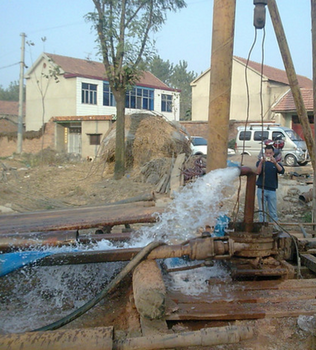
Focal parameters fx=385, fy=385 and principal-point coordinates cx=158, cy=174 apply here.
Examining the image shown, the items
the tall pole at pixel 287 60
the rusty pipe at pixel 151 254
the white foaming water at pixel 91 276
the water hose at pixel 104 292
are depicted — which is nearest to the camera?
the water hose at pixel 104 292

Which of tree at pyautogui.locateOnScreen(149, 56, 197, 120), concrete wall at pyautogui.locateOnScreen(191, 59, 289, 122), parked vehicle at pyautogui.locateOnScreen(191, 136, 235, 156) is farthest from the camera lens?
tree at pyautogui.locateOnScreen(149, 56, 197, 120)

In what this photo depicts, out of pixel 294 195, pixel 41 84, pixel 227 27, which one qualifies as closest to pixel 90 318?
pixel 227 27

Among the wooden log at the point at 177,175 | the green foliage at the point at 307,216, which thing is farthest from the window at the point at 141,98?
the green foliage at the point at 307,216

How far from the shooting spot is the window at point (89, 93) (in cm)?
2948

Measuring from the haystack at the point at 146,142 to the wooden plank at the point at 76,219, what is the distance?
10583mm

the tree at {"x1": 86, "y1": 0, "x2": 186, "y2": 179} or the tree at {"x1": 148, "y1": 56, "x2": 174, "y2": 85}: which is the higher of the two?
the tree at {"x1": 148, "y1": 56, "x2": 174, "y2": 85}

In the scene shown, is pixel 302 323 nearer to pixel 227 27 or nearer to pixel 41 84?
pixel 227 27

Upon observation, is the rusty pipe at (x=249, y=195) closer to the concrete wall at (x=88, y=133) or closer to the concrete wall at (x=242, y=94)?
the concrete wall at (x=88, y=133)

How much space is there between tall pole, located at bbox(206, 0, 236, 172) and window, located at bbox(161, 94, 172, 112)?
→ 3133cm

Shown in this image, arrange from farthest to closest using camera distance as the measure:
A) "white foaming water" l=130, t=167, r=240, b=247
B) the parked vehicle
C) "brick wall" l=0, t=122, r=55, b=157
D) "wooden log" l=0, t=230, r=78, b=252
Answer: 1. "brick wall" l=0, t=122, r=55, b=157
2. the parked vehicle
3. "white foaming water" l=130, t=167, r=240, b=247
4. "wooden log" l=0, t=230, r=78, b=252

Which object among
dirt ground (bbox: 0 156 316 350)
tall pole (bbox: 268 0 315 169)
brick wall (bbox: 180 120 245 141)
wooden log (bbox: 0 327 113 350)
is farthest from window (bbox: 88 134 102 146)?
wooden log (bbox: 0 327 113 350)

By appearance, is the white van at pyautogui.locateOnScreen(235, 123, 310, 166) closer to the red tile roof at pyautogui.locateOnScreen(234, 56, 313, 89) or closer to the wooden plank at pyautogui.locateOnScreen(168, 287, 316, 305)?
the red tile roof at pyautogui.locateOnScreen(234, 56, 313, 89)

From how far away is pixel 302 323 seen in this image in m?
2.09

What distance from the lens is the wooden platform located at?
7.11 feet
